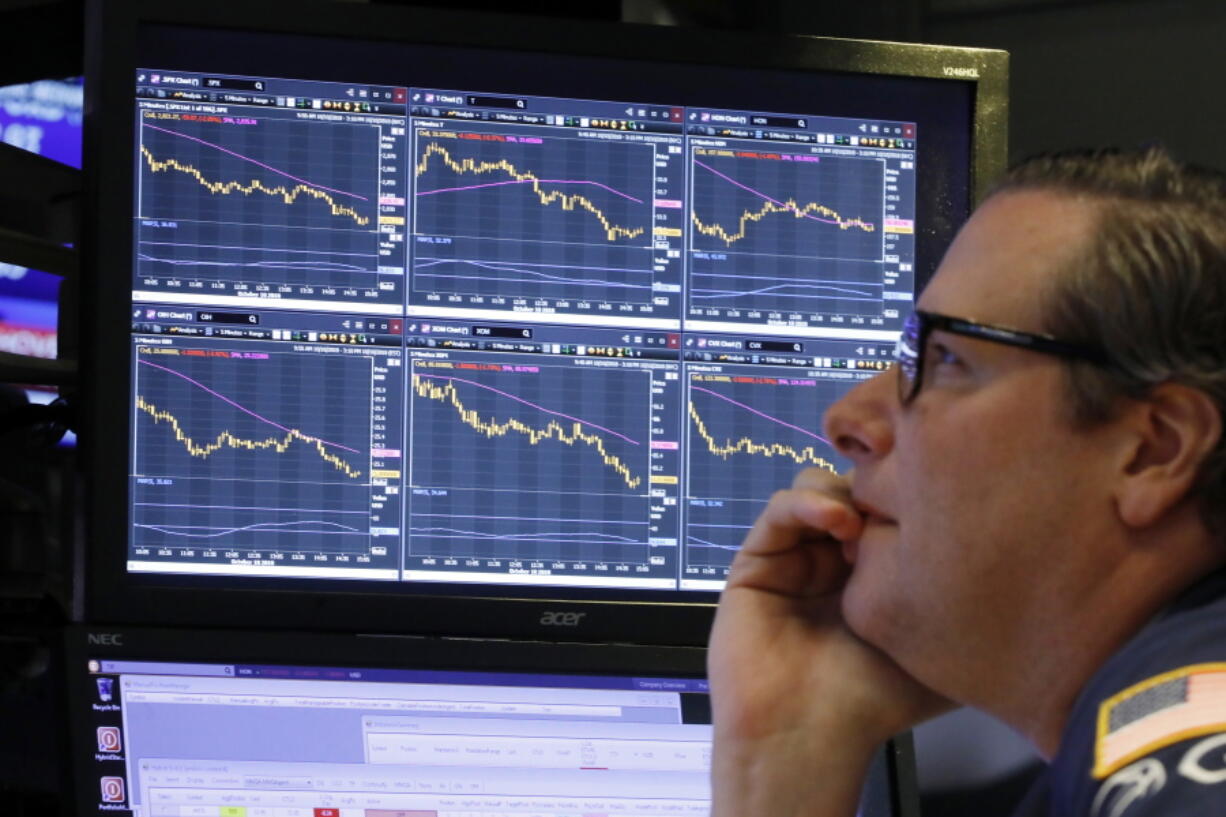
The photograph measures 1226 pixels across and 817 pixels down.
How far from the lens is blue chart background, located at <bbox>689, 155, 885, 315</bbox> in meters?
1.25

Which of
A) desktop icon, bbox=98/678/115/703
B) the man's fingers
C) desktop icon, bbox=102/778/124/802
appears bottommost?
desktop icon, bbox=102/778/124/802

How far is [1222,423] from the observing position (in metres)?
0.79

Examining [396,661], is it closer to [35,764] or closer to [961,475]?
[35,764]

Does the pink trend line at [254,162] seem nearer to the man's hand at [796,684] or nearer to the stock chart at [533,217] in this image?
the stock chart at [533,217]

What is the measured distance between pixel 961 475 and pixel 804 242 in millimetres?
440

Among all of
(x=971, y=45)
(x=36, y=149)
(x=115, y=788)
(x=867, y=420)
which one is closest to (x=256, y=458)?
(x=115, y=788)

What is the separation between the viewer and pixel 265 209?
1.21 meters

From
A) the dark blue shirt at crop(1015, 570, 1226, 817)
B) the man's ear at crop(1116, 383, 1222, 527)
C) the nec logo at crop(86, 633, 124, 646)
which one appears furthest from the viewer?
the nec logo at crop(86, 633, 124, 646)

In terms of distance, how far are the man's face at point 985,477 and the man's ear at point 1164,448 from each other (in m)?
0.02

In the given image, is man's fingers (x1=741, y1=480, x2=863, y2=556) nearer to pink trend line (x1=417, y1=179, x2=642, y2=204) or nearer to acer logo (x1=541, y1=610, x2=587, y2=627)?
acer logo (x1=541, y1=610, x2=587, y2=627)

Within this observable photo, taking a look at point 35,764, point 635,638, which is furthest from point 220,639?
point 635,638

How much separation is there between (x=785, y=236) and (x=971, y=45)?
2.20ft

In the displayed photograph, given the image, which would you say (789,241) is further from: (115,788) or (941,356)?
(115,788)

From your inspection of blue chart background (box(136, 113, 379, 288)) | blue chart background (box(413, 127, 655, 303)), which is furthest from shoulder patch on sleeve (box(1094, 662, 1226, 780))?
blue chart background (box(136, 113, 379, 288))
